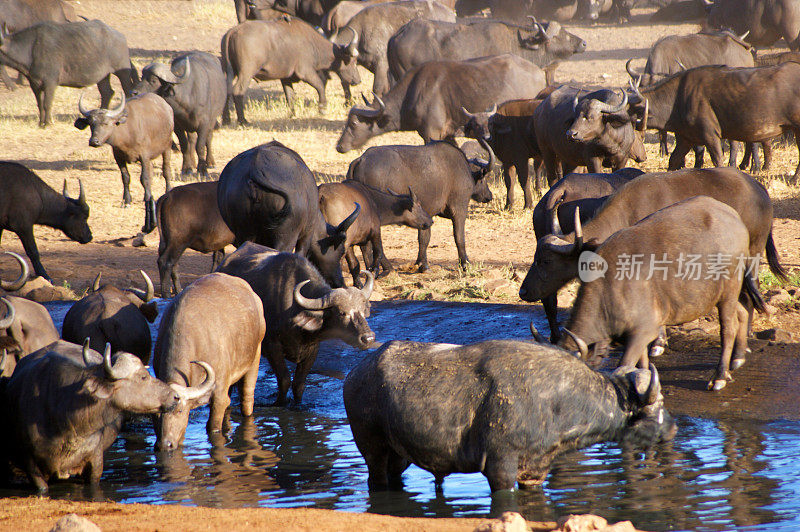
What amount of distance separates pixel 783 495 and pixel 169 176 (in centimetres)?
1282

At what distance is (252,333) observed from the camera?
732 centimetres

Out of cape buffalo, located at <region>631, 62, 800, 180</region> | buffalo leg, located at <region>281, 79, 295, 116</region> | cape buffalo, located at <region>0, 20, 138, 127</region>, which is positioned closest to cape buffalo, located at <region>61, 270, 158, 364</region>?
cape buffalo, located at <region>631, 62, 800, 180</region>

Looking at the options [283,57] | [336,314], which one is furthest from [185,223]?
[283,57]

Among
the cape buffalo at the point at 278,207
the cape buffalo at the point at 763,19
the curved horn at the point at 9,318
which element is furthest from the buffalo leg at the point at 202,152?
the cape buffalo at the point at 763,19

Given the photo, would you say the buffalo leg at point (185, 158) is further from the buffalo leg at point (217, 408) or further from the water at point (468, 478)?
the buffalo leg at point (217, 408)

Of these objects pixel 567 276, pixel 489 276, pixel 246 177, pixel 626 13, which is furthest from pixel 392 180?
pixel 626 13

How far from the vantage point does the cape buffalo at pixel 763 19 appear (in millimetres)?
22406

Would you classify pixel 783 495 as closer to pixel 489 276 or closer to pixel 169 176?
pixel 489 276

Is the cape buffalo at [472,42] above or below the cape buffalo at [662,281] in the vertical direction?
above

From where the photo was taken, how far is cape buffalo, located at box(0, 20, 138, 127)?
2138 centimetres

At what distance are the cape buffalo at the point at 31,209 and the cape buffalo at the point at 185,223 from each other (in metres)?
1.98

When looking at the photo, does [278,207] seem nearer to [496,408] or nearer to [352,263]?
[352,263]

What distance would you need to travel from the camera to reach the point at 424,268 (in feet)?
41.1

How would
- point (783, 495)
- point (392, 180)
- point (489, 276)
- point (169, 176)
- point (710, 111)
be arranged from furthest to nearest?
1. point (169, 176)
2. point (710, 111)
3. point (392, 180)
4. point (489, 276)
5. point (783, 495)
